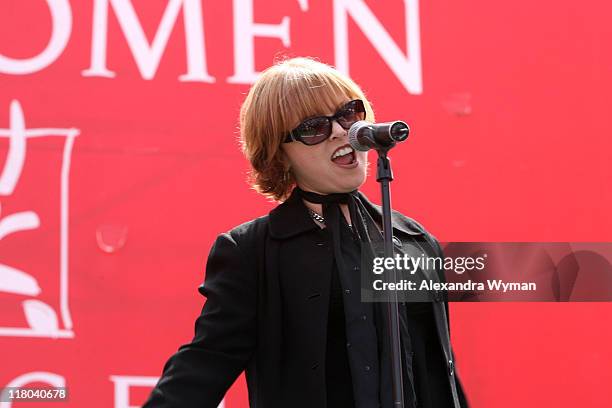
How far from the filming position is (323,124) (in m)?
1.58

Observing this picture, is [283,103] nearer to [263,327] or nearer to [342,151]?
[342,151]

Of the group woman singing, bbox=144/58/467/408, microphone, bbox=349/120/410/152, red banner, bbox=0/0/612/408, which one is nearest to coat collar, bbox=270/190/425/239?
woman singing, bbox=144/58/467/408

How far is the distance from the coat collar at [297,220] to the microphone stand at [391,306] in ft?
0.92

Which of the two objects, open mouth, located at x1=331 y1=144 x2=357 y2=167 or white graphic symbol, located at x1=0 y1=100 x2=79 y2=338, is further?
white graphic symbol, located at x1=0 y1=100 x2=79 y2=338

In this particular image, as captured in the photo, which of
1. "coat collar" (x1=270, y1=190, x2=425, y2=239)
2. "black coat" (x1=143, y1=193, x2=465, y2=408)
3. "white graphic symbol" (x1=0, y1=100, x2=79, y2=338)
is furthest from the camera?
"white graphic symbol" (x1=0, y1=100, x2=79, y2=338)

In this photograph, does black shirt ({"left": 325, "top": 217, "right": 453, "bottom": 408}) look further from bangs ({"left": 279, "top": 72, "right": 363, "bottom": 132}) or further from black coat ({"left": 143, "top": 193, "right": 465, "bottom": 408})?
bangs ({"left": 279, "top": 72, "right": 363, "bottom": 132})

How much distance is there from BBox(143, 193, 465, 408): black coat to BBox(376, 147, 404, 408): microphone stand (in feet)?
0.63

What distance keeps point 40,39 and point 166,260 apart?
656 millimetres

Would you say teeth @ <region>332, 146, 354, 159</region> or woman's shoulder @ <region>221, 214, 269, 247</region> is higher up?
teeth @ <region>332, 146, 354, 159</region>

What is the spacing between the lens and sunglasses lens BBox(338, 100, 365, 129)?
158 cm

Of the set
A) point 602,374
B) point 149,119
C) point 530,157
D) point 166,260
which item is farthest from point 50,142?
point 602,374

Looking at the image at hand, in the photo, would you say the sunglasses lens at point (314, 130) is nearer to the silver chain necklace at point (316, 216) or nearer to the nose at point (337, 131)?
the nose at point (337, 131)

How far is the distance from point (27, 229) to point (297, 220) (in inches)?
34.8

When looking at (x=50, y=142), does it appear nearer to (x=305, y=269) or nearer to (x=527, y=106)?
(x=305, y=269)
